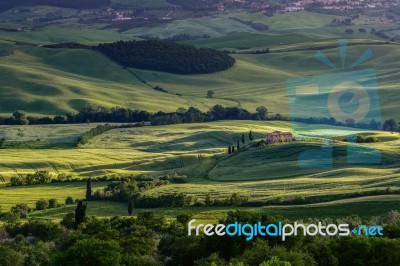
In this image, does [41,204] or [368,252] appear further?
[41,204]

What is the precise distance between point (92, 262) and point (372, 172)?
49.4 metres

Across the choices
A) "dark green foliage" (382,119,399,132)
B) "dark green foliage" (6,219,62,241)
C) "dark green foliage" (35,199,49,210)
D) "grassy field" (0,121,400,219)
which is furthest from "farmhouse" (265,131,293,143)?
"dark green foliage" (6,219,62,241)

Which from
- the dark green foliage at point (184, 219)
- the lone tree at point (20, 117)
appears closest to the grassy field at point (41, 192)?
the dark green foliage at point (184, 219)

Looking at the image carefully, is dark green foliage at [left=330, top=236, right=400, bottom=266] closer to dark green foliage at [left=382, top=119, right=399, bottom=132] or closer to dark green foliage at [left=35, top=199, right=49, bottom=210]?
dark green foliage at [left=35, top=199, right=49, bottom=210]

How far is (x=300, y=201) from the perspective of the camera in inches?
3324

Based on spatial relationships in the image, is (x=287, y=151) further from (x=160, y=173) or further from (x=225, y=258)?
(x=225, y=258)

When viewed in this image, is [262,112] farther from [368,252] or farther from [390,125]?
[368,252]

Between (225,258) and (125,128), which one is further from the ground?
(225,258)

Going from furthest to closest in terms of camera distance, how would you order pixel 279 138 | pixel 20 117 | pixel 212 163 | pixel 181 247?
pixel 20 117 < pixel 279 138 < pixel 212 163 < pixel 181 247

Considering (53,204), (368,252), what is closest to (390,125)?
(53,204)

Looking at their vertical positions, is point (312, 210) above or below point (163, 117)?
above

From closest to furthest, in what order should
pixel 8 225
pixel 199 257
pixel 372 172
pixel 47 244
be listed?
pixel 199 257
pixel 47 244
pixel 8 225
pixel 372 172

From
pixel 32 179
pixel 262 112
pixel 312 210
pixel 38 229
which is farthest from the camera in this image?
pixel 262 112

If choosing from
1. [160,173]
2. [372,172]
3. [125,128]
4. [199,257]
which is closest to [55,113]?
[125,128]
